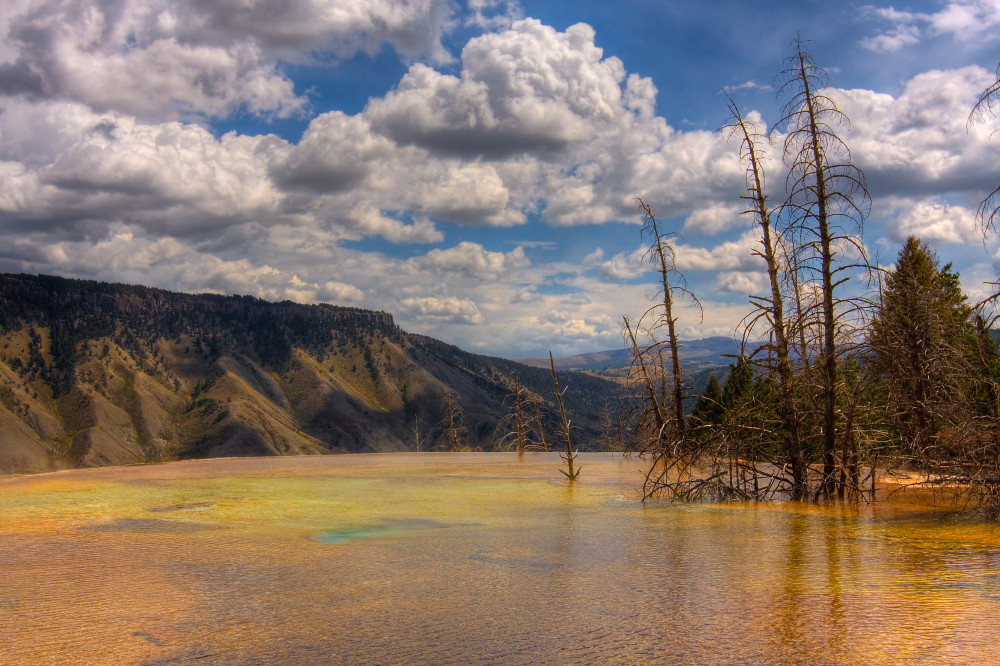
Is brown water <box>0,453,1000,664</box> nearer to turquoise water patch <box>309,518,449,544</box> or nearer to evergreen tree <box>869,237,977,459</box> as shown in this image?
turquoise water patch <box>309,518,449,544</box>

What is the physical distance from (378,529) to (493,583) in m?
5.46

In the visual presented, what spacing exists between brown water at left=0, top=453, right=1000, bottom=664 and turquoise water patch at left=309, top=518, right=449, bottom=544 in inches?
3.3

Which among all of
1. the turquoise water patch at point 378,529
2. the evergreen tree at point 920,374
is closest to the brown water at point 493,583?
the turquoise water patch at point 378,529

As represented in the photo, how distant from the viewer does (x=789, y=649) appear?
6.79 meters

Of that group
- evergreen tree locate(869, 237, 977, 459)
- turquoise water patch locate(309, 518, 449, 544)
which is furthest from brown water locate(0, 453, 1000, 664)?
evergreen tree locate(869, 237, 977, 459)

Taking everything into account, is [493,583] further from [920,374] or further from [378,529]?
[920,374]

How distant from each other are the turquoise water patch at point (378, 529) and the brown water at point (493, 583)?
8cm

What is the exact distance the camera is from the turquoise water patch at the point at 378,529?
13657 millimetres

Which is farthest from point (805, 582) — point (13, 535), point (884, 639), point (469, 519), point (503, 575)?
point (13, 535)

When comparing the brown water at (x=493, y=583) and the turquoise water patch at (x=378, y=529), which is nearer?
the brown water at (x=493, y=583)

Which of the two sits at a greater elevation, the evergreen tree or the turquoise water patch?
the evergreen tree

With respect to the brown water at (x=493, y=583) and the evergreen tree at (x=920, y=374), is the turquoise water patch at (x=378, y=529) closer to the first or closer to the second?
the brown water at (x=493, y=583)

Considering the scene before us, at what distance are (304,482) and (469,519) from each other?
10.1 metres

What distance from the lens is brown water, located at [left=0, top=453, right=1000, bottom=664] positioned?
705 cm
